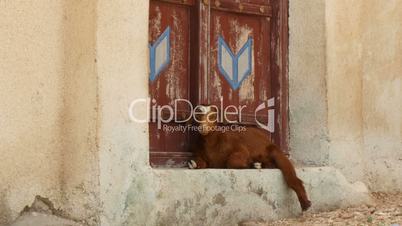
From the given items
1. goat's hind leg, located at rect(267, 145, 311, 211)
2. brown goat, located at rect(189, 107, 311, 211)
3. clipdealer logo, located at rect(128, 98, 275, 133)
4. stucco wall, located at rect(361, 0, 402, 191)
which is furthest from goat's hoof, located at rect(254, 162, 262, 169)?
stucco wall, located at rect(361, 0, 402, 191)

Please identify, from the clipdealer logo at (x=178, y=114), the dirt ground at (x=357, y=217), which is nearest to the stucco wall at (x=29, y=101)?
the clipdealer logo at (x=178, y=114)

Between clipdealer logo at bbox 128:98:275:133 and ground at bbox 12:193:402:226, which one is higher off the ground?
clipdealer logo at bbox 128:98:275:133

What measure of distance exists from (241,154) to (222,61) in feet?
2.48

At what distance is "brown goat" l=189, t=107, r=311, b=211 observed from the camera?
15.8ft

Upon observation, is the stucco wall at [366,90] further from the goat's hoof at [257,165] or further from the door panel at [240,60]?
the goat's hoof at [257,165]

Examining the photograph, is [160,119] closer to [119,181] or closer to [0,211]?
[119,181]

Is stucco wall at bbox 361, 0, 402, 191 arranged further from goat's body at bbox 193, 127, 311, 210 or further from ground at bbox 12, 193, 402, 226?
goat's body at bbox 193, 127, 311, 210

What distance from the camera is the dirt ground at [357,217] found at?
4.58 metres

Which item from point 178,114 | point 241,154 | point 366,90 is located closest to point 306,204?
point 241,154

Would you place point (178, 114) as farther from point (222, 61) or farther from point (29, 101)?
point (29, 101)

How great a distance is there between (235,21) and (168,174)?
4.91ft

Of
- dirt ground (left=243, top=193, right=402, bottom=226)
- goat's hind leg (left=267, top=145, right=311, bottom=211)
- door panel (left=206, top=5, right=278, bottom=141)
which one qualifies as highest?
door panel (left=206, top=5, right=278, bottom=141)

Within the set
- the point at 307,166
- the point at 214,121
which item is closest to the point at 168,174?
the point at 214,121

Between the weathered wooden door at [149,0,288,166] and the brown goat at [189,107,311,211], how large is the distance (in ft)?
0.54
